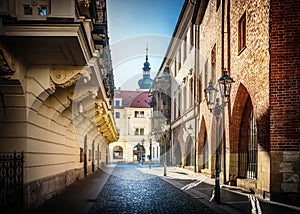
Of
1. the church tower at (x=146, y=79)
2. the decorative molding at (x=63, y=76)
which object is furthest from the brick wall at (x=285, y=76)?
the church tower at (x=146, y=79)

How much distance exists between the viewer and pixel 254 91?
46.2 feet

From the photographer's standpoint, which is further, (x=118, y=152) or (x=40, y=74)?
(x=118, y=152)

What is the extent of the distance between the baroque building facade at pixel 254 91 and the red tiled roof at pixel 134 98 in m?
52.5

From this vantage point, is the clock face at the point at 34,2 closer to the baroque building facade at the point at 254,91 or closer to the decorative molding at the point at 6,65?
the decorative molding at the point at 6,65

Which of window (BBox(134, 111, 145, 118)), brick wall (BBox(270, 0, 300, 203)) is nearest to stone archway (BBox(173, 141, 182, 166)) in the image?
brick wall (BBox(270, 0, 300, 203))

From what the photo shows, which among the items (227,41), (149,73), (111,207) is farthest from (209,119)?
(149,73)

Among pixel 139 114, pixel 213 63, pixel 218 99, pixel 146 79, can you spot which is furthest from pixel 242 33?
pixel 146 79

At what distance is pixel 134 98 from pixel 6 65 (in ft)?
249

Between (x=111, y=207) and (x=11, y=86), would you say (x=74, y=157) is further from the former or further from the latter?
(x=11, y=86)

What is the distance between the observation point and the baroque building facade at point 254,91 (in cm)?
1218

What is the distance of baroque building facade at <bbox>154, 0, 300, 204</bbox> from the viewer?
40.0ft

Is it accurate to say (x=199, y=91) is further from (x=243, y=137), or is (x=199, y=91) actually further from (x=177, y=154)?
(x=177, y=154)

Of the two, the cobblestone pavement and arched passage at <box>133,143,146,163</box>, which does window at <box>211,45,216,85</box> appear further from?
arched passage at <box>133,143,146,163</box>

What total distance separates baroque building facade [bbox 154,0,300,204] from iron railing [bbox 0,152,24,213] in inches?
244
